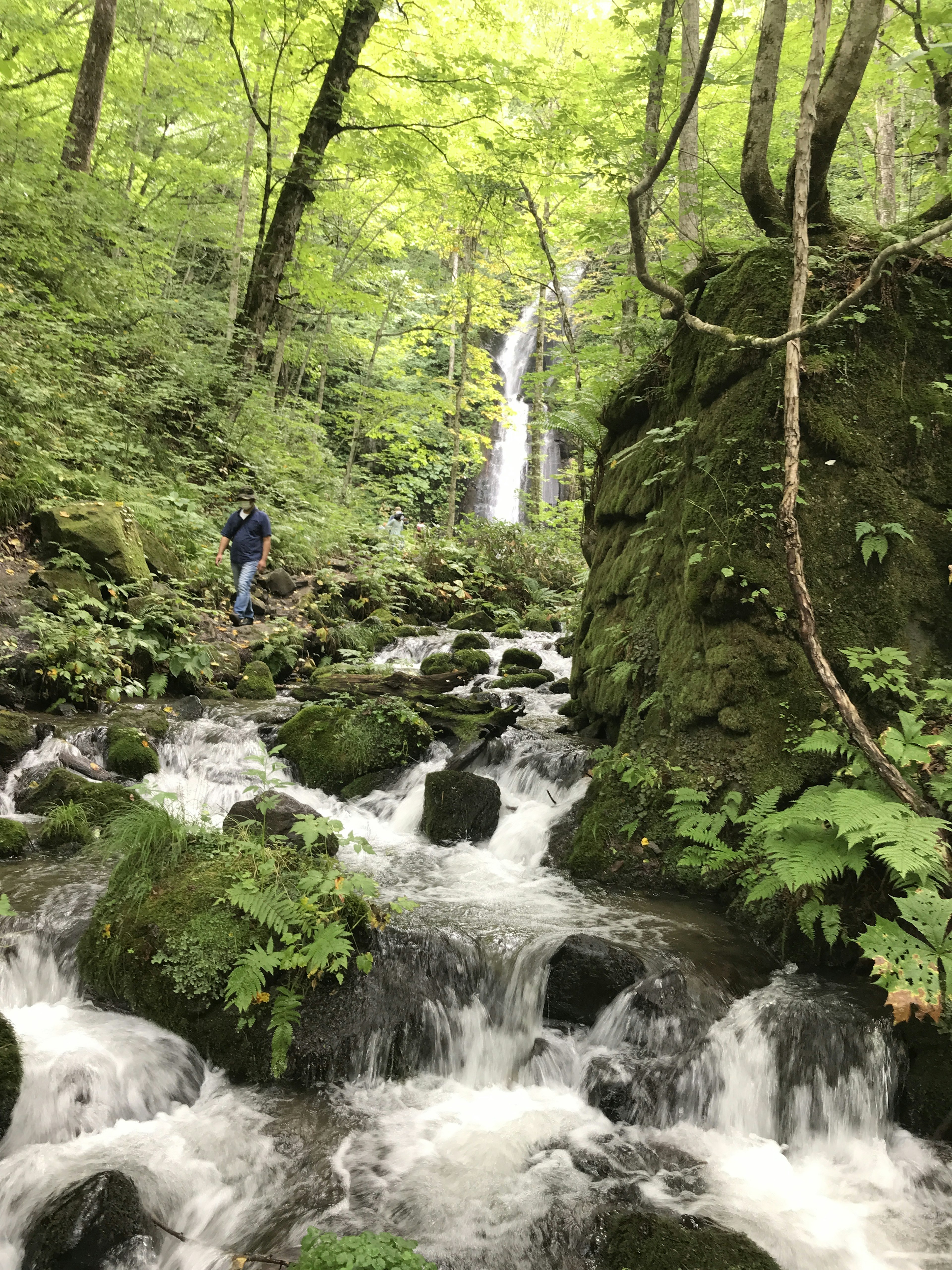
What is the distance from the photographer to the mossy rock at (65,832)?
5.81 meters

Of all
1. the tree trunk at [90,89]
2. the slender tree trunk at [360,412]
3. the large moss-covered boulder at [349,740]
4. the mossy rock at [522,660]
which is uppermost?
the tree trunk at [90,89]

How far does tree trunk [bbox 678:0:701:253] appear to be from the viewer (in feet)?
29.6

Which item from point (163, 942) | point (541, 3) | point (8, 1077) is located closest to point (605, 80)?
point (163, 942)

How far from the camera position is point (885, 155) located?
38.3 feet

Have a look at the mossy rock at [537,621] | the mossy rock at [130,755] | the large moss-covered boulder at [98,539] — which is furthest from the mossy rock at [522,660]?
the mossy rock at [130,755]

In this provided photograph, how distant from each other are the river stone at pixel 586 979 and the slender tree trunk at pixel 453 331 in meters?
18.9

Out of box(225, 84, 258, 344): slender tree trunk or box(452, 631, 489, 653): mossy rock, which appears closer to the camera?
box(452, 631, 489, 653): mossy rock

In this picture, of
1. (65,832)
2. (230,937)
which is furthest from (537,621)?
(230,937)

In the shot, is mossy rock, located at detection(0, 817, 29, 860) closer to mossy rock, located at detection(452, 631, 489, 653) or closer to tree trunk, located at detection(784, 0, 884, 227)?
mossy rock, located at detection(452, 631, 489, 653)

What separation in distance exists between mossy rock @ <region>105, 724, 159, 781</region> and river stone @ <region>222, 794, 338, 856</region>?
180 cm

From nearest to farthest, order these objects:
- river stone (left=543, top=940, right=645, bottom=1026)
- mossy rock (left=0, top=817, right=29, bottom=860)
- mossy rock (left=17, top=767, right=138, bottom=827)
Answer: river stone (left=543, top=940, right=645, bottom=1026)
mossy rock (left=0, top=817, right=29, bottom=860)
mossy rock (left=17, top=767, right=138, bottom=827)

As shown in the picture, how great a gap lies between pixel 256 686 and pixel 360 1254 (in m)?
7.75

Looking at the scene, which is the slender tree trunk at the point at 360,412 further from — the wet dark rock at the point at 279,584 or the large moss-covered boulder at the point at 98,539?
the large moss-covered boulder at the point at 98,539

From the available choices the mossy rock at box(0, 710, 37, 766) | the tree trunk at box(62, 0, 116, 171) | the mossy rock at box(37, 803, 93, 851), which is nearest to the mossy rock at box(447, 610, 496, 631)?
the mossy rock at box(0, 710, 37, 766)
